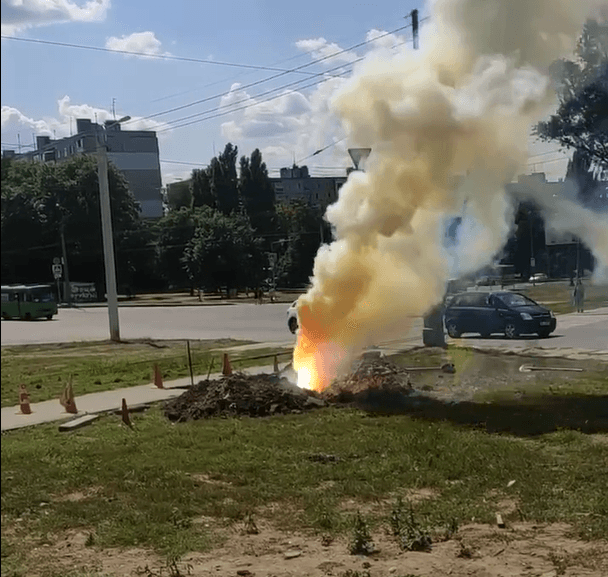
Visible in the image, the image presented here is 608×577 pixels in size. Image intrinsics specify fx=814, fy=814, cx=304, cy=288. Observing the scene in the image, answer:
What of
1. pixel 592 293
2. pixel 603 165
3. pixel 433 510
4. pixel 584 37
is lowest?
pixel 433 510

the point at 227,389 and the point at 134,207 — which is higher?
the point at 134,207

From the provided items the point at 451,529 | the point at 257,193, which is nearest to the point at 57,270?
the point at 451,529

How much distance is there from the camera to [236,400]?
10.4 meters

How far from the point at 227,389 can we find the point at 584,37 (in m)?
6.74

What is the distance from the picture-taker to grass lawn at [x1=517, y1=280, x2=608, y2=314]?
1530cm

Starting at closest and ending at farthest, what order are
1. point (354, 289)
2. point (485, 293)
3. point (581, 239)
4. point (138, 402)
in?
point (138, 402)
point (354, 289)
point (581, 239)
point (485, 293)

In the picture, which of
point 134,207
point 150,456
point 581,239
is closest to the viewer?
point 134,207

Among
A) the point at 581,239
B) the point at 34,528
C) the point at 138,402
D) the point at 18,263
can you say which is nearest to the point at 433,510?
the point at 34,528

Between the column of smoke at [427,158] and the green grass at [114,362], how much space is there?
2198mm

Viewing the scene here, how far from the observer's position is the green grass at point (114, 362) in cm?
709

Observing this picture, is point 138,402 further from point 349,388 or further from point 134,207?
point 134,207

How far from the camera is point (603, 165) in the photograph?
12531 millimetres

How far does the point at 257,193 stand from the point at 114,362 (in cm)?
293

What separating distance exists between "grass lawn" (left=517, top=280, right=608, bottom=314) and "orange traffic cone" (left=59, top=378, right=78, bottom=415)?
29.7ft
